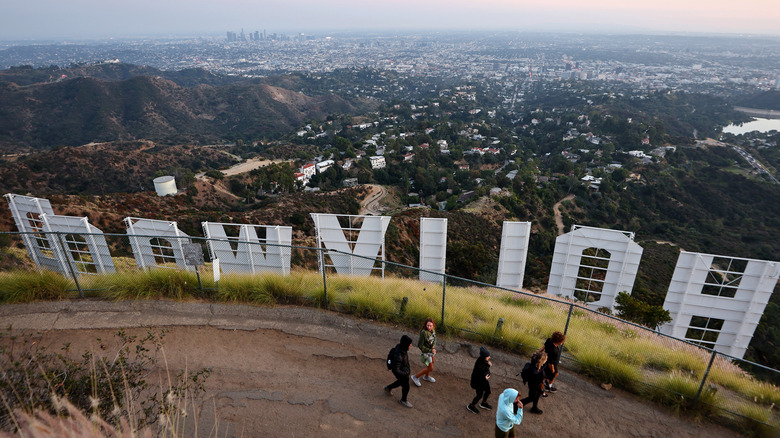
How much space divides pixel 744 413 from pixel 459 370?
4.07 metres

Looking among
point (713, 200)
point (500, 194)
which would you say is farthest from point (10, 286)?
point (713, 200)

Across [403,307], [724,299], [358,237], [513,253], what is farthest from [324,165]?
[724,299]

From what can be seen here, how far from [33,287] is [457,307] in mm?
8728

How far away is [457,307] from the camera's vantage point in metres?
7.71

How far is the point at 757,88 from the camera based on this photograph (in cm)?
13575

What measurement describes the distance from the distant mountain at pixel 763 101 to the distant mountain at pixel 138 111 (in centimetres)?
12705

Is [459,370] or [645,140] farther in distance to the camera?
[645,140]

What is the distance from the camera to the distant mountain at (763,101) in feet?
367

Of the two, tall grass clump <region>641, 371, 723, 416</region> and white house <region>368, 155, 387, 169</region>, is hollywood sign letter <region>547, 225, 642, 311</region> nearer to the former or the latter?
tall grass clump <region>641, 371, 723, 416</region>

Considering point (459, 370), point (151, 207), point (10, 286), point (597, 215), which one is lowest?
point (597, 215)

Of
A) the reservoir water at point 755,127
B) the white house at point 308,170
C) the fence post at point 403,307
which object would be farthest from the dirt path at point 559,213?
the reservoir water at point 755,127

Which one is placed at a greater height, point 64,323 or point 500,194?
point 64,323

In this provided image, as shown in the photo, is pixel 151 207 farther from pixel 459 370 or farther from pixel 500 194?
pixel 500 194

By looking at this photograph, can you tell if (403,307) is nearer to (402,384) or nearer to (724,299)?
(402,384)
